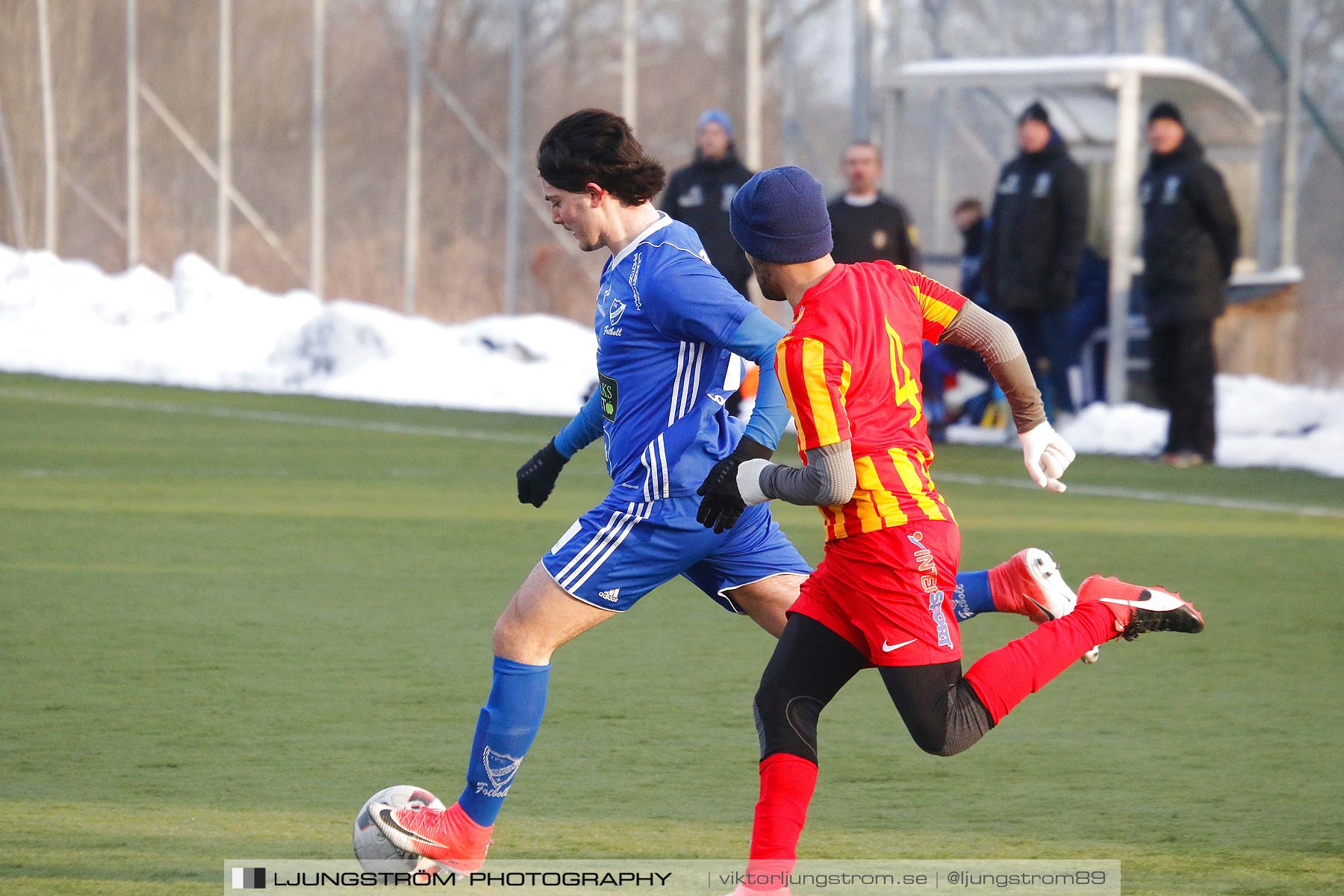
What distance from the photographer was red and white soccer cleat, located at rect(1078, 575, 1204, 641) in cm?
441

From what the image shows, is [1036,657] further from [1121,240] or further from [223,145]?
[223,145]

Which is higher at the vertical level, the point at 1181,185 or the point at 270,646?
the point at 1181,185

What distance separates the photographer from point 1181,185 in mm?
13016

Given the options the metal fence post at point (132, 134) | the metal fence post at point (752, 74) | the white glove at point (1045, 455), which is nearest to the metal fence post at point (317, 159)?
the metal fence post at point (132, 134)

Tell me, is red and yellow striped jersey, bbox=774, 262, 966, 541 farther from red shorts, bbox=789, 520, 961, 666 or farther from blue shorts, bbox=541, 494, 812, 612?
blue shorts, bbox=541, 494, 812, 612

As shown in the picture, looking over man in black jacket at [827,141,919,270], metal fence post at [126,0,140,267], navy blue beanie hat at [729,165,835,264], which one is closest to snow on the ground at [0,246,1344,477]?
metal fence post at [126,0,140,267]

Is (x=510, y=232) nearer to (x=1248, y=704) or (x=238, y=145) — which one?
(x=238, y=145)

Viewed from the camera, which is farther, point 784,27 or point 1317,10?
point 1317,10

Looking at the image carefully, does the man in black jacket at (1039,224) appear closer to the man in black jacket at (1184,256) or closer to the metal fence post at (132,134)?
the man in black jacket at (1184,256)

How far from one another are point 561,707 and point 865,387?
243 centimetres

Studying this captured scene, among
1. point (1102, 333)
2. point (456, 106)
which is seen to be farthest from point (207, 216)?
point (1102, 333)

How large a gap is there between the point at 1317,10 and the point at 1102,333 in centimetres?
1595

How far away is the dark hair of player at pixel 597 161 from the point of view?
4.52 metres

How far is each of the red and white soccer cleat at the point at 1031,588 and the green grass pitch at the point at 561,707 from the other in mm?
569
